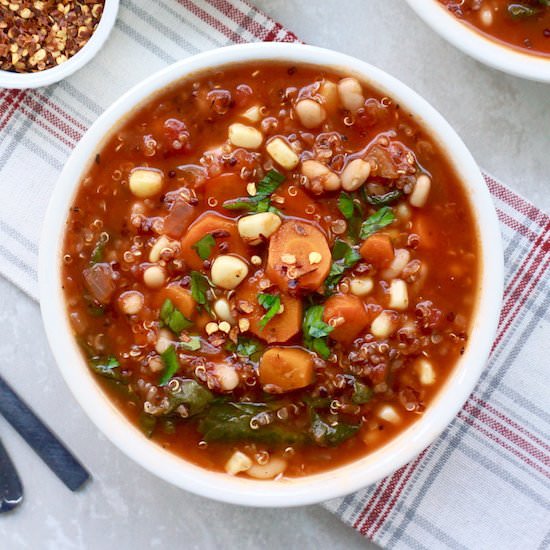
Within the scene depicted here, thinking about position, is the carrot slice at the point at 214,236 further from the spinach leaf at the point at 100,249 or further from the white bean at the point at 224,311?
the spinach leaf at the point at 100,249

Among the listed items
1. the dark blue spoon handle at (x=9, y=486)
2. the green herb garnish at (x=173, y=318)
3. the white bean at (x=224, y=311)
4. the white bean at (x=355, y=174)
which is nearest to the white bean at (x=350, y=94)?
the white bean at (x=355, y=174)

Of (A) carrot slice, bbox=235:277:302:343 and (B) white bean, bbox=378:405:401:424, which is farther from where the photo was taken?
(B) white bean, bbox=378:405:401:424

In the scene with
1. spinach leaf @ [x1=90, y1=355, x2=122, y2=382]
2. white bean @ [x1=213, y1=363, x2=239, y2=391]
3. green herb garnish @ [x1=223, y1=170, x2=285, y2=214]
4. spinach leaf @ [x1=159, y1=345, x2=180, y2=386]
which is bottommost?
spinach leaf @ [x1=90, y1=355, x2=122, y2=382]

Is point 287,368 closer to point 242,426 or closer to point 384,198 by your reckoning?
point 242,426

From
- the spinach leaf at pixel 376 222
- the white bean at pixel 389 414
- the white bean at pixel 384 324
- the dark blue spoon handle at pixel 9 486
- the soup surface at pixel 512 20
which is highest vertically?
the soup surface at pixel 512 20

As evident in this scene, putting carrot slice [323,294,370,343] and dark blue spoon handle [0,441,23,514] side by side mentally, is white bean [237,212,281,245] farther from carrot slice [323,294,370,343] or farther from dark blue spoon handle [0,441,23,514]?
dark blue spoon handle [0,441,23,514]

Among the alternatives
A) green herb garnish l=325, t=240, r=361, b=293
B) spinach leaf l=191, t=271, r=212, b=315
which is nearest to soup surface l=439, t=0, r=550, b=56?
green herb garnish l=325, t=240, r=361, b=293

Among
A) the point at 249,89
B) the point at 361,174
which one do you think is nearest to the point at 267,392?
the point at 361,174
